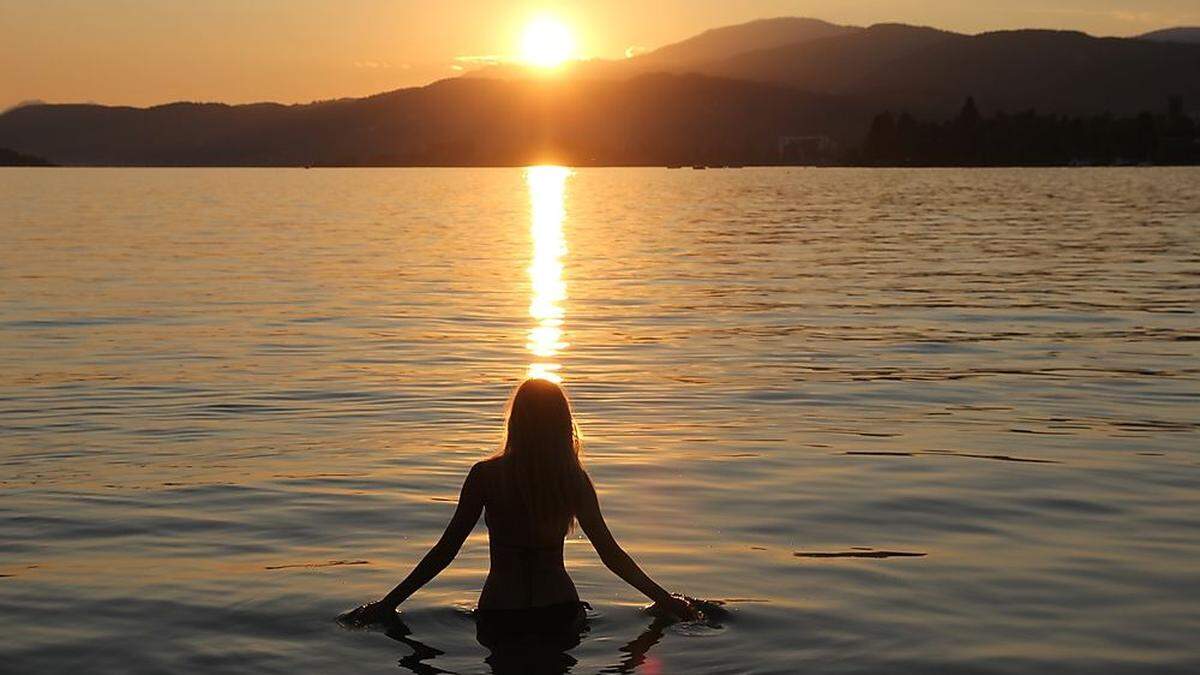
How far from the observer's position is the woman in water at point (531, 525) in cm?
942

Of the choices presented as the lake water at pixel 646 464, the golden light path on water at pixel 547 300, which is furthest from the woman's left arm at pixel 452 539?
the golden light path on water at pixel 547 300

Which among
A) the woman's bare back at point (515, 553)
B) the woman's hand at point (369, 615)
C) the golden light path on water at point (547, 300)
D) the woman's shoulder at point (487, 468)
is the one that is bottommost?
the golden light path on water at point (547, 300)

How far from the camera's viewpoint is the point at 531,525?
385 inches

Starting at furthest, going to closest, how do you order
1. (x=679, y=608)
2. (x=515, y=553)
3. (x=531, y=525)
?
1. (x=679, y=608)
2. (x=515, y=553)
3. (x=531, y=525)

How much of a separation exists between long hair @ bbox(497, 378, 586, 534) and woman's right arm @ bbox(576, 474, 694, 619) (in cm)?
7

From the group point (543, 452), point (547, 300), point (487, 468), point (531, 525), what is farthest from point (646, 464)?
point (547, 300)

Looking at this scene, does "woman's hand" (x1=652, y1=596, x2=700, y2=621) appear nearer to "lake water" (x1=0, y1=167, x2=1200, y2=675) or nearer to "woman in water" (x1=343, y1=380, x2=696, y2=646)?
"woman in water" (x1=343, y1=380, x2=696, y2=646)

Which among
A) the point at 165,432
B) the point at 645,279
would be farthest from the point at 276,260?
the point at 165,432

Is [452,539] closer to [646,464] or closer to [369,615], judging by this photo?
[369,615]

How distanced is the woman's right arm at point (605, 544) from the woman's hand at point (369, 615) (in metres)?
1.60

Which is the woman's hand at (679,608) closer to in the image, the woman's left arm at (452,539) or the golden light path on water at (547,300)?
the woman's left arm at (452,539)

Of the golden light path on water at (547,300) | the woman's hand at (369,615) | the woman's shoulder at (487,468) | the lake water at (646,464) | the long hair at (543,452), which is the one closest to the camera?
the long hair at (543,452)

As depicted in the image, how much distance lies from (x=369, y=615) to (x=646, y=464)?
625 cm

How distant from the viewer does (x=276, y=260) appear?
4984cm
